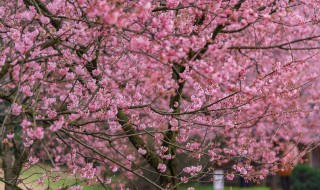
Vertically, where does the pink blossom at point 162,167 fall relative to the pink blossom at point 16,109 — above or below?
below

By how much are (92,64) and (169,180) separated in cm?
227

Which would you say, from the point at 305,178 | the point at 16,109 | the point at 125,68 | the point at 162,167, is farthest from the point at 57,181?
the point at 305,178

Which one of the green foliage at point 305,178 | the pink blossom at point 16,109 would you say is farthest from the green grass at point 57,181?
the green foliage at point 305,178

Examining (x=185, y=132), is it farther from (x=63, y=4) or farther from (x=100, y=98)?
(x=63, y=4)

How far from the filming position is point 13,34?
5262 mm

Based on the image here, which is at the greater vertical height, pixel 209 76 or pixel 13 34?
pixel 13 34

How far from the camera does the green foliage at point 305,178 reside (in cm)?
1955

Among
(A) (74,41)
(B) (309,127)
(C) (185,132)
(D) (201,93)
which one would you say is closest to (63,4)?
(A) (74,41)

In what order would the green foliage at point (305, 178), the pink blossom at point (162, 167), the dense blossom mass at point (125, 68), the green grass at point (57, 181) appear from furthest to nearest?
1. the green foliage at point (305, 178)
2. the pink blossom at point (162, 167)
3. the green grass at point (57, 181)
4. the dense blossom mass at point (125, 68)

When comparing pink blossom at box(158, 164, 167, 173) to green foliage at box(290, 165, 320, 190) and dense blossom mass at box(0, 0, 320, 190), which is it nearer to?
dense blossom mass at box(0, 0, 320, 190)

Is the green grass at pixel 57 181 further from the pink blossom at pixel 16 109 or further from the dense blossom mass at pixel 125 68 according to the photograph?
the pink blossom at pixel 16 109

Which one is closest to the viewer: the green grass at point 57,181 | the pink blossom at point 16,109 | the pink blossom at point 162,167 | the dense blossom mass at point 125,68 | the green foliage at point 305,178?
the dense blossom mass at point 125,68

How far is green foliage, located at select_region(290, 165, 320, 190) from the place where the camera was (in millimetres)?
19547

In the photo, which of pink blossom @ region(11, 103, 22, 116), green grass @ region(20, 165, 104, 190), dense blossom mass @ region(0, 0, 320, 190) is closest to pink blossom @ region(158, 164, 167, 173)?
dense blossom mass @ region(0, 0, 320, 190)
